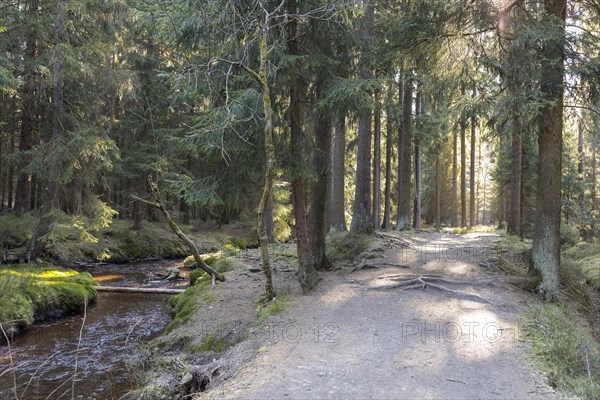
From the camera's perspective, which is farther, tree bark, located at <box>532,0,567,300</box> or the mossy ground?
the mossy ground

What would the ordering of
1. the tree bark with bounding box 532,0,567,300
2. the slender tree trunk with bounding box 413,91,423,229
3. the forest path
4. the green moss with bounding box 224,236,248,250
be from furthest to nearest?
the green moss with bounding box 224,236,248,250, the slender tree trunk with bounding box 413,91,423,229, the tree bark with bounding box 532,0,567,300, the forest path

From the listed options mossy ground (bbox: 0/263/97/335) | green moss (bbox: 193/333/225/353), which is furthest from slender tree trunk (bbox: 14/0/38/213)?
green moss (bbox: 193/333/225/353)

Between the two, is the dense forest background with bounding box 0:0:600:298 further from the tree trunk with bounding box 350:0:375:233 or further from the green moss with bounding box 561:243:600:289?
the green moss with bounding box 561:243:600:289

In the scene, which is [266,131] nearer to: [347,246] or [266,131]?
[266,131]

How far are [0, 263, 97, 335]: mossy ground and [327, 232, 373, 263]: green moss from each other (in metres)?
6.40

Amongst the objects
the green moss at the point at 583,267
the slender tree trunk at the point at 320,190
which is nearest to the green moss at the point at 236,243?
the slender tree trunk at the point at 320,190

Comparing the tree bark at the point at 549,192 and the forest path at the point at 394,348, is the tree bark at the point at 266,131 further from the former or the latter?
the tree bark at the point at 549,192

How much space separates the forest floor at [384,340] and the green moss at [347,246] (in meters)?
1.51

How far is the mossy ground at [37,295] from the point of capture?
891 centimetres

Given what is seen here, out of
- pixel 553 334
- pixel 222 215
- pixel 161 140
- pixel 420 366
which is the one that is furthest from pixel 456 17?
pixel 222 215

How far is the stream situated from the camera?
20.5ft

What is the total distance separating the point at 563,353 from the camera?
5.32 metres

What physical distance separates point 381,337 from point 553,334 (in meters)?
2.33

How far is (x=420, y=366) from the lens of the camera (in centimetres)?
499
